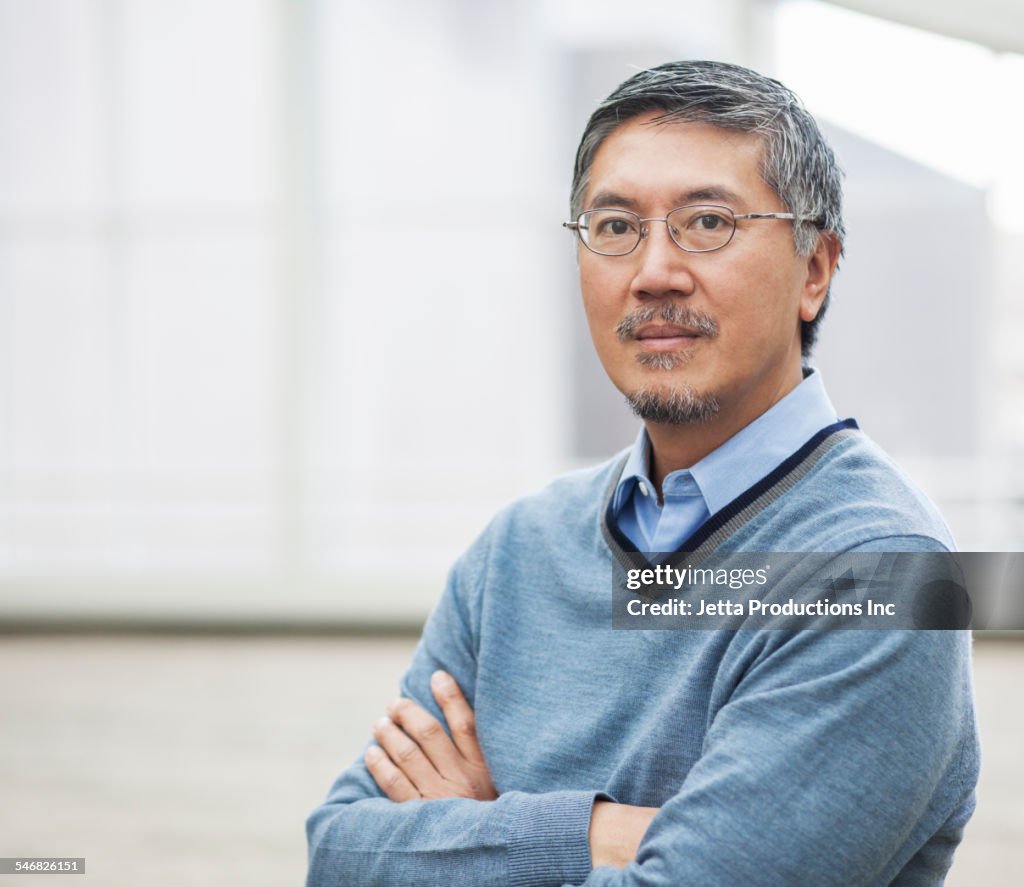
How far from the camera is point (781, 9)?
544 centimetres

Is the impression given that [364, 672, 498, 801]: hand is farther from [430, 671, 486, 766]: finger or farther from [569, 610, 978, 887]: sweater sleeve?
[569, 610, 978, 887]: sweater sleeve

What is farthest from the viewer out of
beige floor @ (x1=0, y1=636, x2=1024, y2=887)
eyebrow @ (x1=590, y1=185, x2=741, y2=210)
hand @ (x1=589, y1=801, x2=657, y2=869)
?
beige floor @ (x1=0, y1=636, x2=1024, y2=887)

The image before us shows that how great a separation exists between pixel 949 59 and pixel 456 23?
2.31 meters

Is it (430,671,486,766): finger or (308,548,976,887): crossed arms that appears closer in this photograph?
(308,548,976,887): crossed arms

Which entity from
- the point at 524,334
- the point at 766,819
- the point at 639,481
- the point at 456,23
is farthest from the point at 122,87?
the point at 766,819

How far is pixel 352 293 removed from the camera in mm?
5746

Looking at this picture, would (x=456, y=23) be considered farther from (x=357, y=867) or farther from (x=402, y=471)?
(x=357, y=867)

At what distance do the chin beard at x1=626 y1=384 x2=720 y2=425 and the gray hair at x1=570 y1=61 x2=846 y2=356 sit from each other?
20 centimetres

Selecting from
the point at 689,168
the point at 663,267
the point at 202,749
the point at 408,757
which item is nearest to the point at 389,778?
the point at 408,757

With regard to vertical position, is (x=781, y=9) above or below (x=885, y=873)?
above

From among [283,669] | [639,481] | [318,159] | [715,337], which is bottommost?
[283,669]

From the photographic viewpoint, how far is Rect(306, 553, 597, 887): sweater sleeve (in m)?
1.15

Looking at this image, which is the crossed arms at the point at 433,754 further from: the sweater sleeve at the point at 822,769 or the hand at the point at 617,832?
the sweater sleeve at the point at 822,769

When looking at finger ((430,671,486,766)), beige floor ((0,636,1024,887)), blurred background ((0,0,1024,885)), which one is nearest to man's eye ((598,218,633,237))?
finger ((430,671,486,766))
